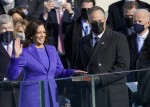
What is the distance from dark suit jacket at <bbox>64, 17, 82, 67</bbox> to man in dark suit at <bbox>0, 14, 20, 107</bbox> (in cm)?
149

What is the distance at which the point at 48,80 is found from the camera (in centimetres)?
929

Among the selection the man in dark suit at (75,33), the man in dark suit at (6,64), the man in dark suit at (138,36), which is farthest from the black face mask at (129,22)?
the man in dark suit at (6,64)

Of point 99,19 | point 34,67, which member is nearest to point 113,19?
point 99,19

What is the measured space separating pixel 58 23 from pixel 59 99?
3.49 metres

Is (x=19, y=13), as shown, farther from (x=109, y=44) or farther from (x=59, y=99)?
(x=59, y=99)

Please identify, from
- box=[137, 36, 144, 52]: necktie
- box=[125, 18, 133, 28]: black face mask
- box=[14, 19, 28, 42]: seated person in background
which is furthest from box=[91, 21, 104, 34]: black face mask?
box=[125, 18, 133, 28]: black face mask

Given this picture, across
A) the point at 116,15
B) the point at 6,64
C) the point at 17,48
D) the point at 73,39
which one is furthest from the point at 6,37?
the point at 116,15

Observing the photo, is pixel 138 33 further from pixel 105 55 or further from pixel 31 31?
pixel 31 31

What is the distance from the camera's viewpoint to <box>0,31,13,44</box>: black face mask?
35.9 ft

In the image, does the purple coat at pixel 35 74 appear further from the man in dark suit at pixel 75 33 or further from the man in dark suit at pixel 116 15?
the man in dark suit at pixel 116 15

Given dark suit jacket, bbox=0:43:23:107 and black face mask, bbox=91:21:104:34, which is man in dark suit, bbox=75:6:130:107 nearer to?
black face mask, bbox=91:21:104:34

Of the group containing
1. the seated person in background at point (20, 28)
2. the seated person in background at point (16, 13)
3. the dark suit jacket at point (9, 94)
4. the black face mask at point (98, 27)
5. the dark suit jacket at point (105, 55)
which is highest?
the black face mask at point (98, 27)

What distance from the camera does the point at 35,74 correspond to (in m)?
10.0

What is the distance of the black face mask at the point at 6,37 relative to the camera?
10.9 meters
